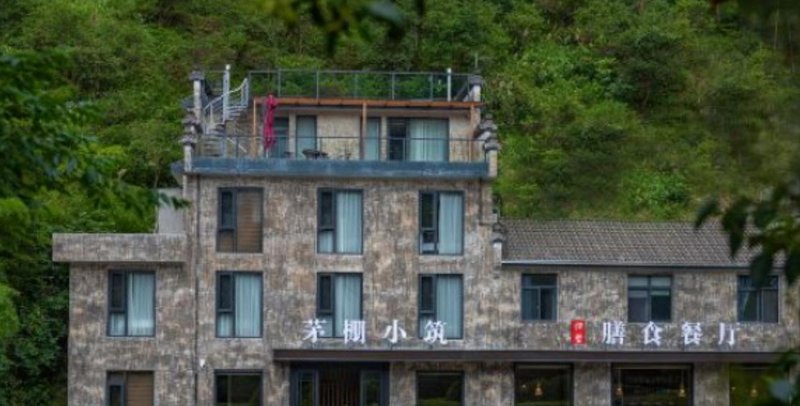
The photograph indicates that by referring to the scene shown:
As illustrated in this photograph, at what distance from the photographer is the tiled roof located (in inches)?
1415

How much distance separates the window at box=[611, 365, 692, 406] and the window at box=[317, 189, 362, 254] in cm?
581

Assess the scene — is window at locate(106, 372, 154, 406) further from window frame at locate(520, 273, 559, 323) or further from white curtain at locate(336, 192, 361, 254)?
window frame at locate(520, 273, 559, 323)

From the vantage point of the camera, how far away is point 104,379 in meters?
35.0

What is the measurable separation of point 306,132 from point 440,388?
700 cm

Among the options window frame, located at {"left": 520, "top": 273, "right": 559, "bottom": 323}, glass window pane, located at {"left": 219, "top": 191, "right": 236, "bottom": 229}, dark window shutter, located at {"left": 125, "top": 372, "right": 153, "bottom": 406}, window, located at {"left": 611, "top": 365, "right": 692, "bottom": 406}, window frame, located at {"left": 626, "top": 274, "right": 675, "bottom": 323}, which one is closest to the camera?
dark window shutter, located at {"left": 125, "top": 372, "right": 153, "bottom": 406}

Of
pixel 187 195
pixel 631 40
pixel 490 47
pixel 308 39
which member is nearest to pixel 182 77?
pixel 308 39

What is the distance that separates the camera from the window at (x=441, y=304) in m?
35.8

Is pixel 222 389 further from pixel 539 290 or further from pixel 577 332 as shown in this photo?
pixel 577 332

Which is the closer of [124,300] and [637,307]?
[124,300]

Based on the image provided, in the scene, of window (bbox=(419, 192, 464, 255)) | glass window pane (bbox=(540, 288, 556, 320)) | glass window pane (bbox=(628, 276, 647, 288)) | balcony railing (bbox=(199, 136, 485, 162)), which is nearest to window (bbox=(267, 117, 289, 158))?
balcony railing (bbox=(199, 136, 485, 162))

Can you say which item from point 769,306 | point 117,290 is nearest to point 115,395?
point 117,290

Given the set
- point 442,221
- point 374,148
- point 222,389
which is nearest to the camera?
point 222,389

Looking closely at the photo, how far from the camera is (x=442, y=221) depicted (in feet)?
118

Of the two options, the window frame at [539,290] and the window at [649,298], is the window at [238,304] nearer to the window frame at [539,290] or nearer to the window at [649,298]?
the window frame at [539,290]
